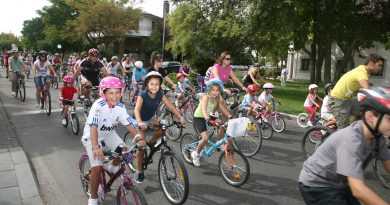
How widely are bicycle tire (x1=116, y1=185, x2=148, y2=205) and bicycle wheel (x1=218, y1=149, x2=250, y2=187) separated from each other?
2.07 metres

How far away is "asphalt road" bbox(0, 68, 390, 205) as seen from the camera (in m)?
5.05

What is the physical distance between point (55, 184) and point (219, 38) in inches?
889

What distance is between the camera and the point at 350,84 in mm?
6473

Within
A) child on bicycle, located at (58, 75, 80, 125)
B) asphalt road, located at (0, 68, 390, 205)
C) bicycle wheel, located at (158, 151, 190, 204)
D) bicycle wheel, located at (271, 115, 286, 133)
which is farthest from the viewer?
bicycle wheel, located at (271, 115, 286, 133)

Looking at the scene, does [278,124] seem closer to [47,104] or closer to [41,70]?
[47,104]

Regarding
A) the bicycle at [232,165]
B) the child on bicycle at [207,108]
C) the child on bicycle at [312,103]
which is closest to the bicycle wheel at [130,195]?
the bicycle at [232,165]

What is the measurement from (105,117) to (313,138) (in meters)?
4.16

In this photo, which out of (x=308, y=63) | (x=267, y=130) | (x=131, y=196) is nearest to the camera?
(x=131, y=196)

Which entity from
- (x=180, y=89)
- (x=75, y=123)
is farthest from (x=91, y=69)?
(x=180, y=89)

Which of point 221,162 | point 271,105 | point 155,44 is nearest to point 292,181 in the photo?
point 221,162

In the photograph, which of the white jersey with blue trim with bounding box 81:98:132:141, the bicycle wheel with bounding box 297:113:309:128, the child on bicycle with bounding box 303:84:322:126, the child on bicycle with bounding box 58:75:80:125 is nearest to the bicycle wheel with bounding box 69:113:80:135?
the child on bicycle with bounding box 58:75:80:125

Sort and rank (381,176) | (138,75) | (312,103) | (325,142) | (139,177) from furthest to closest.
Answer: (138,75), (312,103), (381,176), (139,177), (325,142)

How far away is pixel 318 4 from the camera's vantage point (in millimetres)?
18797

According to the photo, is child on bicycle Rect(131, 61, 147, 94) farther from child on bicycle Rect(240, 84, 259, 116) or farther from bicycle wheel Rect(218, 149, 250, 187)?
bicycle wheel Rect(218, 149, 250, 187)
